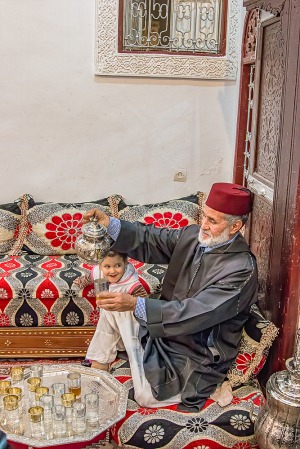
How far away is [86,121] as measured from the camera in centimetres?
429

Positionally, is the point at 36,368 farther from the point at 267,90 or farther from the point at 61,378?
the point at 267,90

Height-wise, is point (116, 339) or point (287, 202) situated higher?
point (287, 202)

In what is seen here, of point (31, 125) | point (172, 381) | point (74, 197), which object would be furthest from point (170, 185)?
point (172, 381)

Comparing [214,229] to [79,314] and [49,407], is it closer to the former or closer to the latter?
[49,407]

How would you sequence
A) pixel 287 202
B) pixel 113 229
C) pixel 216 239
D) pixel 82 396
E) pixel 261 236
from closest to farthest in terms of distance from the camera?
pixel 82 396 < pixel 287 202 < pixel 216 239 < pixel 113 229 < pixel 261 236

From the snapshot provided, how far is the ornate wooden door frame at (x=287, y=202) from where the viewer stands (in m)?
2.35

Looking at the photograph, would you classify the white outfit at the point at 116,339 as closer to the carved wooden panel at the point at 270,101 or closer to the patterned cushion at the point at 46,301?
the patterned cushion at the point at 46,301

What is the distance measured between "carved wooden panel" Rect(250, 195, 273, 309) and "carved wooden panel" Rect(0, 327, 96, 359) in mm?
1284

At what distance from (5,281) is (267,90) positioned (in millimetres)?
2231

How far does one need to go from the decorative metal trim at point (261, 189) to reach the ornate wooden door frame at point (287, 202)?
25 centimetres

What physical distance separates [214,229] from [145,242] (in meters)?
0.51

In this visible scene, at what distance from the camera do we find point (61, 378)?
94.3 inches

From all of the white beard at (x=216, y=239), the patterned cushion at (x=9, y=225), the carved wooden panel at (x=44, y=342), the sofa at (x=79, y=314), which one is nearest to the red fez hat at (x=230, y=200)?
the white beard at (x=216, y=239)

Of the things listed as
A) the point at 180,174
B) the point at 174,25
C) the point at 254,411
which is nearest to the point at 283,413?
the point at 254,411
